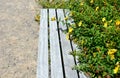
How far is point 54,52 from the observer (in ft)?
9.85

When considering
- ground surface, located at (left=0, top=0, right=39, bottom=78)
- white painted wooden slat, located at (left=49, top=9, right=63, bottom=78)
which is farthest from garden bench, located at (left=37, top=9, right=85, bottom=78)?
ground surface, located at (left=0, top=0, right=39, bottom=78)

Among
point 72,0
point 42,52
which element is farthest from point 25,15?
point 42,52

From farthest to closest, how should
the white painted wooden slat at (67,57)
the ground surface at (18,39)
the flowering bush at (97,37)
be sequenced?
the ground surface at (18,39) < the flowering bush at (97,37) < the white painted wooden slat at (67,57)

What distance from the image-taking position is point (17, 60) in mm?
3691

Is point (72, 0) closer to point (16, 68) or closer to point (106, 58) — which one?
point (16, 68)

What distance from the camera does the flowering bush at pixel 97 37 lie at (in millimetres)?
2734

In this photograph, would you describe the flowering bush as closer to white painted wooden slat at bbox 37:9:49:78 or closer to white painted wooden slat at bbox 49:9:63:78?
white painted wooden slat at bbox 49:9:63:78

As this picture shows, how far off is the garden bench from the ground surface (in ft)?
1.37

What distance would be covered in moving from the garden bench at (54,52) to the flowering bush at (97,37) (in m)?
0.10

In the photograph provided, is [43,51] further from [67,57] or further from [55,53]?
[67,57]

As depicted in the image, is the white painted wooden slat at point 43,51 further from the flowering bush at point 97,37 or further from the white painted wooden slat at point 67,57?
the flowering bush at point 97,37

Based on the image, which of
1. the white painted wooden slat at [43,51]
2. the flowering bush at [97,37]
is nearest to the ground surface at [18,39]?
the white painted wooden slat at [43,51]

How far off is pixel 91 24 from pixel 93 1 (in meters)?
0.82

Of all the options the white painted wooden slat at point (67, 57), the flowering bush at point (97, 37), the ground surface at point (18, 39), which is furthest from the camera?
the ground surface at point (18, 39)
